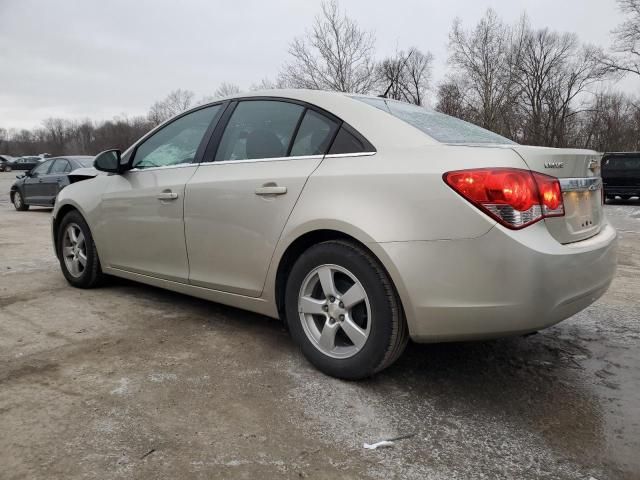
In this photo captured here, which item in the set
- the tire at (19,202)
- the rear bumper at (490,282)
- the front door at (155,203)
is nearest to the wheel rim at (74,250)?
the front door at (155,203)

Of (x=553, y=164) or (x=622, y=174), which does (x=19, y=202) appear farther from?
(x=622, y=174)

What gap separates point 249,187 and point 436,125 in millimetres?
1123

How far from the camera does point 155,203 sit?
12.1ft

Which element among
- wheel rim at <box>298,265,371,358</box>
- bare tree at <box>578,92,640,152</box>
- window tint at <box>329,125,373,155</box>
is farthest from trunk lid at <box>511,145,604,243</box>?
bare tree at <box>578,92,640,152</box>

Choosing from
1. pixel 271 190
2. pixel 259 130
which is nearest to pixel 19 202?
pixel 259 130

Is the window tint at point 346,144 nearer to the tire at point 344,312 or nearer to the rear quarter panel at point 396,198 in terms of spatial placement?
the rear quarter panel at point 396,198

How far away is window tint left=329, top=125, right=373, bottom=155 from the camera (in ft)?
8.79

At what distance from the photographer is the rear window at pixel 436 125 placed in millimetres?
2707

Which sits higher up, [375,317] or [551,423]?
[375,317]

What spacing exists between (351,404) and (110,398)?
3.80ft

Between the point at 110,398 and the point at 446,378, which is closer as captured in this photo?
the point at 110,398

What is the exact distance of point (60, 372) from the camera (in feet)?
9.17

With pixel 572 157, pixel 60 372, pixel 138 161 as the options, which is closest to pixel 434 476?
pixel 572 157

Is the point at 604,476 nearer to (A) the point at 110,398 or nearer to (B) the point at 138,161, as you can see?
(A) the point at 110,398
